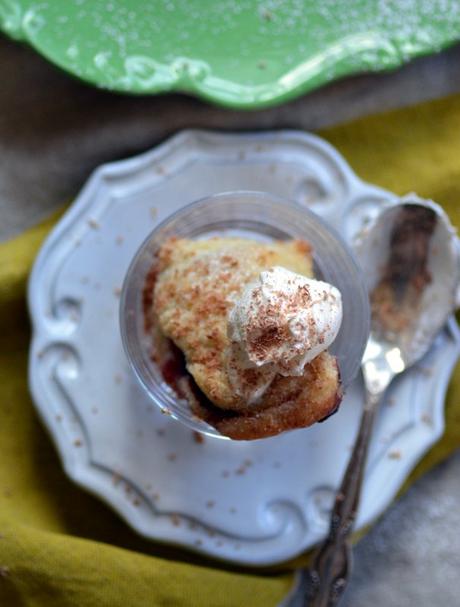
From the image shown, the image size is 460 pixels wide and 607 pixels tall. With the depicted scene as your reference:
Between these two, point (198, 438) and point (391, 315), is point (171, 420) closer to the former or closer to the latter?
point (198, 438)

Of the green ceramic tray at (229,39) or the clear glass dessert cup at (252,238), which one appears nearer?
the clear glass dessert cup at (252,238)

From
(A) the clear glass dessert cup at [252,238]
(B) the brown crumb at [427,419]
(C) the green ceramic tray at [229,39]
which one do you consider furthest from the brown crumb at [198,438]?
(C) the green ceramic tray at [229,39]

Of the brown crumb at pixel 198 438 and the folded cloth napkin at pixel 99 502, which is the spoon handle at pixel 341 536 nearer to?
the folded cloth napkin at pixel 99 502

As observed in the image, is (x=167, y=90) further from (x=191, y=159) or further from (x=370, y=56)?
(x=370, y=56)

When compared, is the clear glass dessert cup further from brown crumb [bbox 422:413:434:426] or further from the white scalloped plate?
brown crumb [bbox 422:413:434:426]

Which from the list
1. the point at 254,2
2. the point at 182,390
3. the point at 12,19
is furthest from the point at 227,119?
the point at 182,390

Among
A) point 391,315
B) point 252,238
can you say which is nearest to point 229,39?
point 252,238

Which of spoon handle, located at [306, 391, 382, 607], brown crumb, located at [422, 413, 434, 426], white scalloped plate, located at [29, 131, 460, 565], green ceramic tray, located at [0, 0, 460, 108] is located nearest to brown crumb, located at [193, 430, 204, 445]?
white scalloped plate, located at [29, 131, 460, 565]
